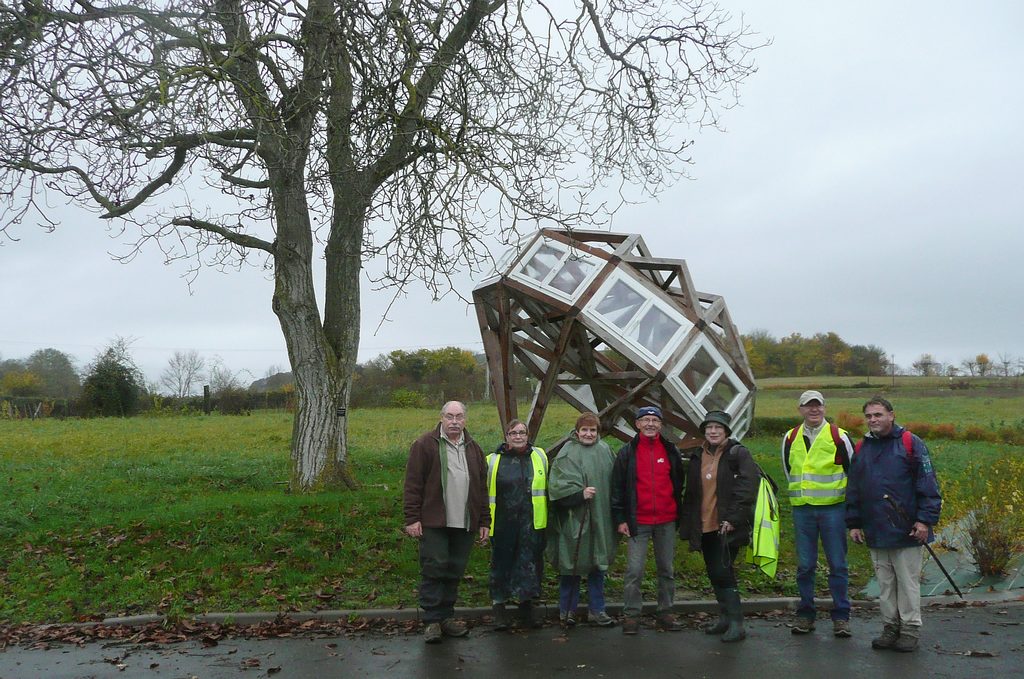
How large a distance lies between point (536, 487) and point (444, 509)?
2.77 feet

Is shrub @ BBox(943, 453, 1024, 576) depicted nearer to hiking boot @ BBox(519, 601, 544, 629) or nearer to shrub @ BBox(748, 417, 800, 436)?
hiking boot @ BBox(519, 601, 544, 629)

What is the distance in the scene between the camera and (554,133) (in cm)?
1105

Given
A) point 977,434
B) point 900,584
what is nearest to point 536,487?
point 900,584

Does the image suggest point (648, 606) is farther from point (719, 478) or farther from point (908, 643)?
point (908, 643)

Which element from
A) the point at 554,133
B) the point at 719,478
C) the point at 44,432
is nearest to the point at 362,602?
the point at 719,478

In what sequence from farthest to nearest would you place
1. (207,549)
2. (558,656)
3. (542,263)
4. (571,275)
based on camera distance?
(542,263) < (571,275) < (207,549) < (558,656)

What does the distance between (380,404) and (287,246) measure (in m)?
29.6

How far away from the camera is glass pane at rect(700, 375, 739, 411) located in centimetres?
1075

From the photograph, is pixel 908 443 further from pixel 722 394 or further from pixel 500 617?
pixel 722 394

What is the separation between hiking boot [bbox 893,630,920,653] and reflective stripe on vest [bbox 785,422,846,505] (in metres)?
1.09

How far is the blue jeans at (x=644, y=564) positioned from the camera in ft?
24.0

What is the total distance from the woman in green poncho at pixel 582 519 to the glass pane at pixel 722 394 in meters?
3.59

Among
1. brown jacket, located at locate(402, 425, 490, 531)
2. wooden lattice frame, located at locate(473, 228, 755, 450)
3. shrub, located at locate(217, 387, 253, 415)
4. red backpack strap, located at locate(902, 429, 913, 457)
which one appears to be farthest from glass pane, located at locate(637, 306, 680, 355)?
shrub, located at locate(217, 387, 253, 415)

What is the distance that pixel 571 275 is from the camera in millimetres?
10469
